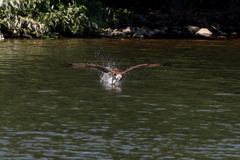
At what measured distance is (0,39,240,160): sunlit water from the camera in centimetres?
1168

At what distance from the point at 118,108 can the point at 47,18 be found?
1787 cm

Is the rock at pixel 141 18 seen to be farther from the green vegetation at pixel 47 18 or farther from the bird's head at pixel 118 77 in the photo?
the bird's head at pixel 118 77

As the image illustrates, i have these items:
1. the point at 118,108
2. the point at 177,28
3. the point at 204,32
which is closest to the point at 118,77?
the point at 118,108

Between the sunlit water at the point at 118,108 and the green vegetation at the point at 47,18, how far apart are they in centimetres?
513

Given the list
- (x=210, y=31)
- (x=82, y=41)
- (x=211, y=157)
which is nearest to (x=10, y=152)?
(x=211, y=157)

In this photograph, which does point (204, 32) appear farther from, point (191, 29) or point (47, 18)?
point (47, 18)

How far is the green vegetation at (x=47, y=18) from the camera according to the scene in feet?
105

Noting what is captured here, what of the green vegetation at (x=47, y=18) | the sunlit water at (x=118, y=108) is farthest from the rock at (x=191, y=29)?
the sunlit water at (x=118, y=108)

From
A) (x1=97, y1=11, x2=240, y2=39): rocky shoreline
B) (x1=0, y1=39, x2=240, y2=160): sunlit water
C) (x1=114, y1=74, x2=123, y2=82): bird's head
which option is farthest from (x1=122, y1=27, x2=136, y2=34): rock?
→ (x1=114, y1=74, x2=123, y2=82): bird's head

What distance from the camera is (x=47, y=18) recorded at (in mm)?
32625

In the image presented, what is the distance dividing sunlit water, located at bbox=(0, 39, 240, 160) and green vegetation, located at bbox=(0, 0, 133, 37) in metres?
5.13

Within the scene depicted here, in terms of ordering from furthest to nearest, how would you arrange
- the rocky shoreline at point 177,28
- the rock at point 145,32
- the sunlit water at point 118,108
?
the rock at point 145,32 < the rocky shoreline at point 177,28 < the sunlit water at point 118,108

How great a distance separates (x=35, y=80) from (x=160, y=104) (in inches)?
197

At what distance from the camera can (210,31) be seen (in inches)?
1563
